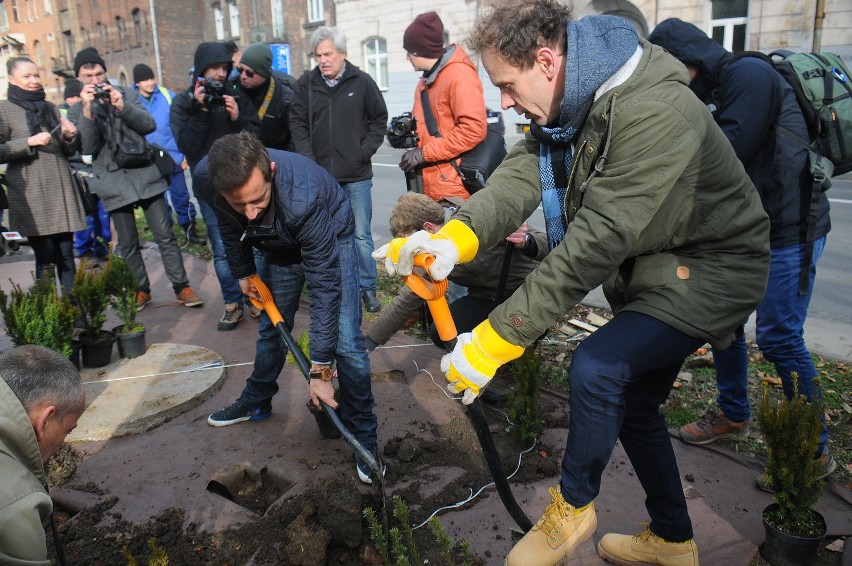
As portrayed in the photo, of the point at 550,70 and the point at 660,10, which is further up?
the point at 660,10

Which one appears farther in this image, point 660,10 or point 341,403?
point 660,10

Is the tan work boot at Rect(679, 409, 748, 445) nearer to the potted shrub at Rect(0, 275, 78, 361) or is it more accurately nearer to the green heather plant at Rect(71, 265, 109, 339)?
the potted shrub at Rect(0, 275, 78, 361)

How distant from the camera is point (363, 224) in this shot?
219 inches

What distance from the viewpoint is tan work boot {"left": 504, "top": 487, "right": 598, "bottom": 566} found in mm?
2166

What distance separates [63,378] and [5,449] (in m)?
0.39

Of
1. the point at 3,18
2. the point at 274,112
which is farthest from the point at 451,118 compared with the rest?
the point at 3,18

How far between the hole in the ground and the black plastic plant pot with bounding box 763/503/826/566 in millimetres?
2063

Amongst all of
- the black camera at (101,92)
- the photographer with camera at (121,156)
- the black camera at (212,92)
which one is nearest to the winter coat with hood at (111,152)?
the photographer with camera at (121,156)

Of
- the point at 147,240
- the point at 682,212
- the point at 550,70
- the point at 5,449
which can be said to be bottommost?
the point at 147,240

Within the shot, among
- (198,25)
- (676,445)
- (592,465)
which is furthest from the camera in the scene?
(198,25)

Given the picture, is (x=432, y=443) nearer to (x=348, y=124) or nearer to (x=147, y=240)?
(x=348, y=124)

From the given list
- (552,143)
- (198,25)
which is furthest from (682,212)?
(198,25)

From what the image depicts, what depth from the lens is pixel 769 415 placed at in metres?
2.47

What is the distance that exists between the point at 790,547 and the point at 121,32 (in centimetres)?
4575
